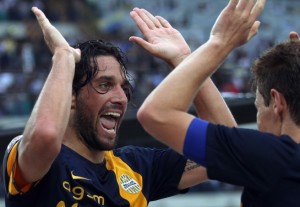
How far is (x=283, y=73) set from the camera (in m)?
2.86

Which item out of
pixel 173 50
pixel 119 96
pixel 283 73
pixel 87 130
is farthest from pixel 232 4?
pixel 87 130

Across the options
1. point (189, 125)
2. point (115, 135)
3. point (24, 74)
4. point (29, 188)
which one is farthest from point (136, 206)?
point (24, 74)

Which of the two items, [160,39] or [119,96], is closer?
[160,39]

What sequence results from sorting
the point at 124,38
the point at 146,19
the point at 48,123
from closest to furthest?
the point at 48,123, the point at 146,19, the point at 124,38

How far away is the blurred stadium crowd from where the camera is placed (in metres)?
16.2

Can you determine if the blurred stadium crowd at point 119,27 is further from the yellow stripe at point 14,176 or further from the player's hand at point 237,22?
the player's hand at point 237,22

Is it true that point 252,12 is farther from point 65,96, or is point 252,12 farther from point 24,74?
point 24,74

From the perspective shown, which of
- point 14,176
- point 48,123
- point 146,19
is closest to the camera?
point 48,123

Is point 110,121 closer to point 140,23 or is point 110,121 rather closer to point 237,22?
point 140,23

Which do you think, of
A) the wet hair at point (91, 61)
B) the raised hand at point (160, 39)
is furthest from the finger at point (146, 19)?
the wet hair at point (91, 61)

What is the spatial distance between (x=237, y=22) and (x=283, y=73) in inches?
9.7

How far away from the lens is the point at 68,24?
1877cm

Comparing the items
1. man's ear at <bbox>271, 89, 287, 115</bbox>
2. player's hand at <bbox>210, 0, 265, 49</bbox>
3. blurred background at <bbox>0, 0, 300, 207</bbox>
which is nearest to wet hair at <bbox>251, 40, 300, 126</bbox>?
man's ear at <bbox>271, 89, 287, 115</bbox>

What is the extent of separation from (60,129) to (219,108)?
756 millimetres
